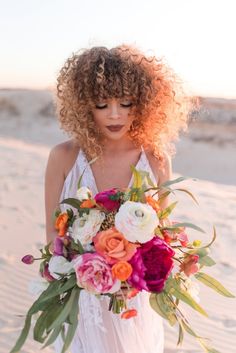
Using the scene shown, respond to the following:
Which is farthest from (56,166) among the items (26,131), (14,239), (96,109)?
(26,131)

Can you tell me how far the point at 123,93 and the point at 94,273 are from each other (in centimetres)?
93

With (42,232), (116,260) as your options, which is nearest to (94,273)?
(116,260)

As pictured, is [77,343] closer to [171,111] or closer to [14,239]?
[171,111]

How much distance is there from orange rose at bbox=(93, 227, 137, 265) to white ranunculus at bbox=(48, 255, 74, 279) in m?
0.15

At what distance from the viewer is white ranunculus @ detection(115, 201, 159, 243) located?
200cm

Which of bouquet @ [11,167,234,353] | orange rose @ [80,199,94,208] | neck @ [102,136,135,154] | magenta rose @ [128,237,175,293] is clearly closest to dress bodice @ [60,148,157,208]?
neck @ [102,136,135,154]

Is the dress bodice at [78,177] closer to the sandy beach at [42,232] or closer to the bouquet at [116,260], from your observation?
the bouquet at [116,260]

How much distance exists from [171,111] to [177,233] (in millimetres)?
917

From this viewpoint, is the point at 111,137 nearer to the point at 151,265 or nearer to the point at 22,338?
the point at 151,265

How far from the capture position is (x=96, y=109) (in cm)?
274

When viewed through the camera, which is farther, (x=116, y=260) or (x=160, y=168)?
(x=160, y=168)

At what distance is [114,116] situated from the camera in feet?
8.80

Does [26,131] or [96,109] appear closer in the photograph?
[96,109]

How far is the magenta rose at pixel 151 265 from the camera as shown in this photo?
2.06 metres
